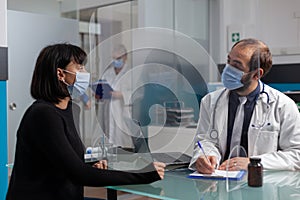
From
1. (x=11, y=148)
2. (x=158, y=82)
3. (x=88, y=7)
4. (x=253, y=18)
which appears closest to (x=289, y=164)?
(x=158, y=82)

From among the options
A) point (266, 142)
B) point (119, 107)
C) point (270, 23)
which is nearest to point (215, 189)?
point (266, 142)

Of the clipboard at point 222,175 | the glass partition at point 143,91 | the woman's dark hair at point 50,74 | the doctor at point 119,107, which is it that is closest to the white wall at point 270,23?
the glass partition at point 143,91

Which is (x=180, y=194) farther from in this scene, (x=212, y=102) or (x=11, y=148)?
(x=11, y=148)

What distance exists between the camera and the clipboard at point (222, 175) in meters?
1.45

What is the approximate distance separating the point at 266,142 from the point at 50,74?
974 millimetres

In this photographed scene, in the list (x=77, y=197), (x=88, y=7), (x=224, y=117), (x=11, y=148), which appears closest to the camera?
(x=77, y=197)

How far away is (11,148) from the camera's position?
3.71m

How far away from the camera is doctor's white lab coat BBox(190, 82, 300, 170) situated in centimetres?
168

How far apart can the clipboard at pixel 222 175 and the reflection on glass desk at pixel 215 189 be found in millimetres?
24

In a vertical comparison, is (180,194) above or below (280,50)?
below

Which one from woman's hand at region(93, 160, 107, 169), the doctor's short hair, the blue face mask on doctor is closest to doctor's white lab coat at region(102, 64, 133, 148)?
woman's hand at region(93, 160, 107, 169)

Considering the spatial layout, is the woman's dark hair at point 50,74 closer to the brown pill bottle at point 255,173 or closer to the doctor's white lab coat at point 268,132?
the doctor's white lab coat at point 268,132

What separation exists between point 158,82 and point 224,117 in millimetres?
368

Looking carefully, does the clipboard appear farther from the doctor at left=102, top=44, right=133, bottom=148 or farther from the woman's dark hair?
the woman's dark hair
